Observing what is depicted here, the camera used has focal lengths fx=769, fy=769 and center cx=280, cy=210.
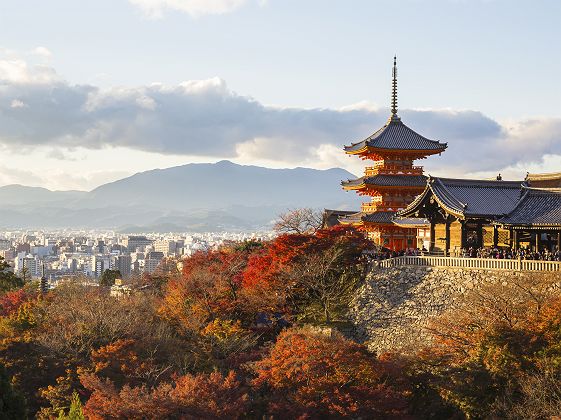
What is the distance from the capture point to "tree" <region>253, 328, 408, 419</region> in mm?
20547

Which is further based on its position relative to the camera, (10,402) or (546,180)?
(546,180)

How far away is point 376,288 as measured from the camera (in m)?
28.8

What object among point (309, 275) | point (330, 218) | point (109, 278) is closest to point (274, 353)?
point (309, 275)

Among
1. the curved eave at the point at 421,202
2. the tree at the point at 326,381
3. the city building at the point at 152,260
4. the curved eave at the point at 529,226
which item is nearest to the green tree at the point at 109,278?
the curved eave at the point at 421,202

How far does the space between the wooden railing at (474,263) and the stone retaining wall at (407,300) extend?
0.63 ft

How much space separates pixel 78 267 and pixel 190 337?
6585 inches

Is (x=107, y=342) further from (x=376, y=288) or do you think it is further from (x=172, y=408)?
(x=376, y=288)

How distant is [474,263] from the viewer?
26422mm

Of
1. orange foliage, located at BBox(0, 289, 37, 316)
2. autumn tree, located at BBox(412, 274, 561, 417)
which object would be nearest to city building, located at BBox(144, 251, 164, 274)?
orange foliage, located at BBox(0, 289, 37, 316)

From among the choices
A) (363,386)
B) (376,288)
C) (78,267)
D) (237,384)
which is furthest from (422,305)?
(78,267)

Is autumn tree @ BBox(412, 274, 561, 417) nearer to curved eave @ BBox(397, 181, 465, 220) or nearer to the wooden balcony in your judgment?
curved eave @ BBox(397, 181, 465, 220)

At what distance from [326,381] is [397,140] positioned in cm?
1846

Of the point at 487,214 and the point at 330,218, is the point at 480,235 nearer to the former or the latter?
the point at 487,214

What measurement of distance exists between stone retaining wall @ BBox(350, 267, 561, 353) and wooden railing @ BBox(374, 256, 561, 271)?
193 mm
